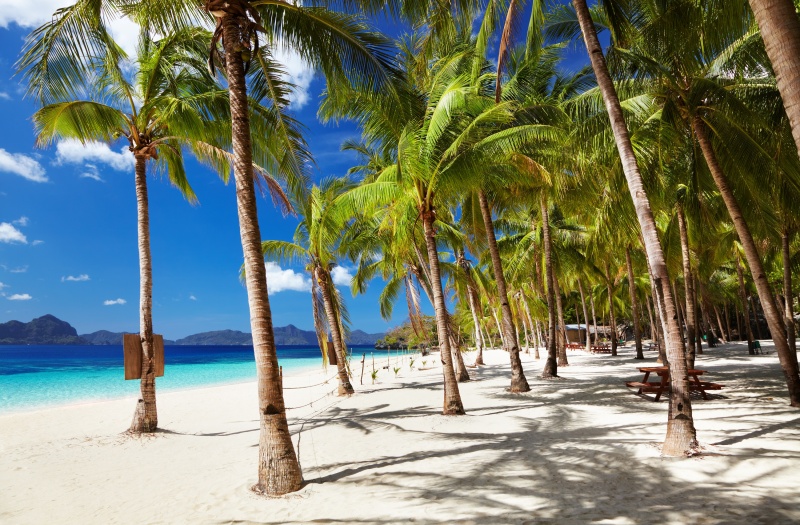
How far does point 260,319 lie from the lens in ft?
16.2

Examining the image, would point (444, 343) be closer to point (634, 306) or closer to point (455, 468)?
point (455, 468)

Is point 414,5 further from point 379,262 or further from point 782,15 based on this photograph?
point 379,262

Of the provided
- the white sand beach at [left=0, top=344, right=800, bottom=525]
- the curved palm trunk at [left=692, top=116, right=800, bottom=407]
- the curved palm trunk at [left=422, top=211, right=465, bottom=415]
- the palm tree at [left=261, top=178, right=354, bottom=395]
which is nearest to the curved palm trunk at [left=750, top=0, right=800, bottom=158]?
the white sand beach at [left=0, top=344, right=800, bottom=525]

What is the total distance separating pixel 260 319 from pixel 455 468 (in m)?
→ 2.89

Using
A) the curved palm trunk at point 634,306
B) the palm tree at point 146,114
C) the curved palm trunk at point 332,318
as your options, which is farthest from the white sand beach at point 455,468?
the curved palm trunk at point 634,306

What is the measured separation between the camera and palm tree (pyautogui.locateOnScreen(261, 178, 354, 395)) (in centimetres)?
1337

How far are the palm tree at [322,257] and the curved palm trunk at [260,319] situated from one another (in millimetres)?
6977

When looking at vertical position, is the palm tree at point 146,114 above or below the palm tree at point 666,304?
above

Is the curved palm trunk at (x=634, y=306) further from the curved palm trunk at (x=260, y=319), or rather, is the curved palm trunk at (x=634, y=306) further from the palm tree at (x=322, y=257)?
the curved palm trunk at (x=260, y=319)

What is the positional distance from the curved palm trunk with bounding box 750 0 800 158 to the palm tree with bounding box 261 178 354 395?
1035cm

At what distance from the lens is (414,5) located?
6.40 meters

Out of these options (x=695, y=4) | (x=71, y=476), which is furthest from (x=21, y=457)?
(x=695, y=4)

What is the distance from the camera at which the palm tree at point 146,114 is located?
8.41m

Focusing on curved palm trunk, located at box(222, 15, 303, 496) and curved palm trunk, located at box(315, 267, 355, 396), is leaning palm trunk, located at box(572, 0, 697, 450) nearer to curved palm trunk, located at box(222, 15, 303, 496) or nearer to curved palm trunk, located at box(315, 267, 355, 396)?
curved palm trunk, located at box(222, 15, 303, 496)
